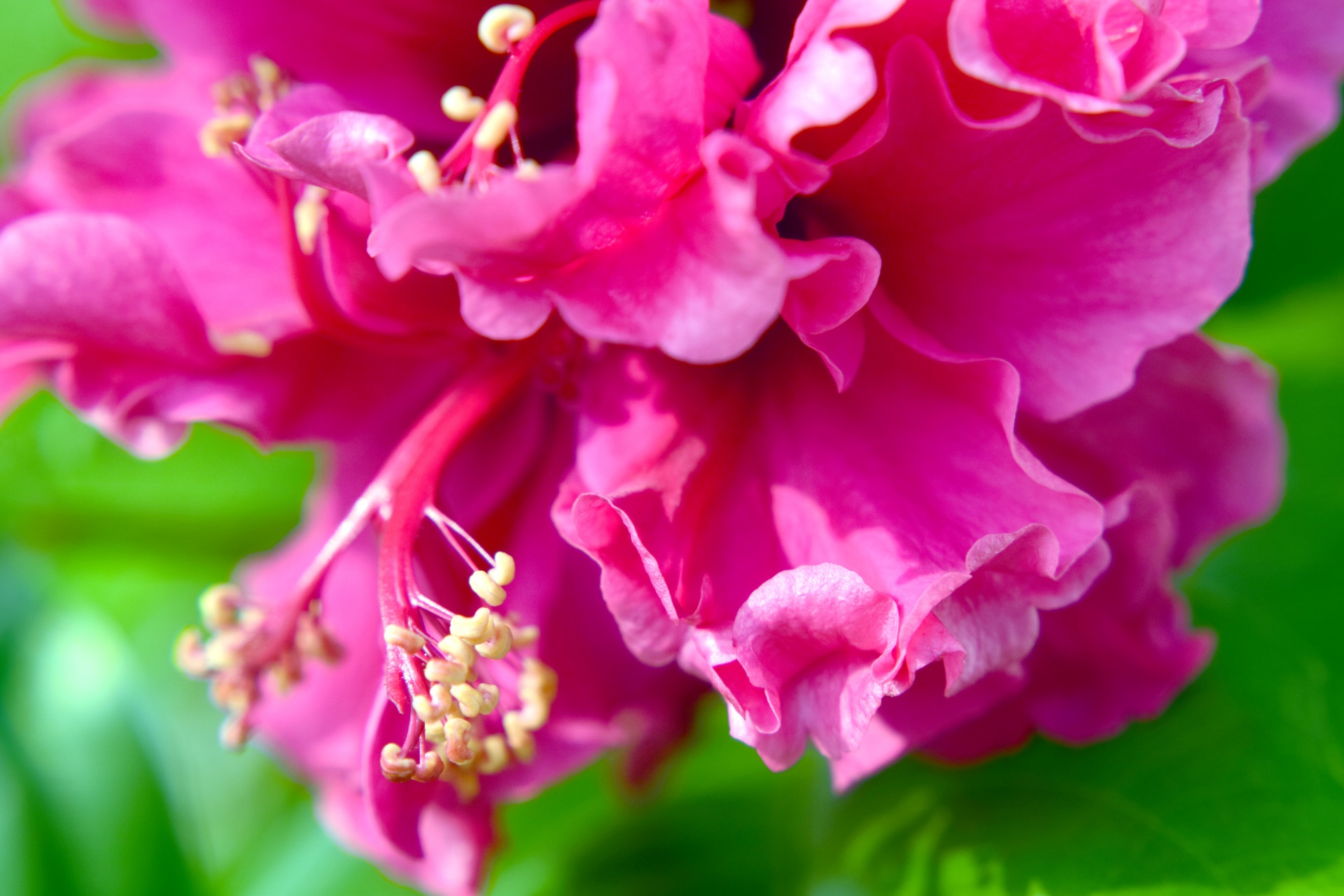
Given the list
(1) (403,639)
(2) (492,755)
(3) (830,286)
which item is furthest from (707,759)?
(3) (830,286)

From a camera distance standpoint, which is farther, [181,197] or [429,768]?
[181,197]

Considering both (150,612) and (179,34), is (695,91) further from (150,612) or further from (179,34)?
(150,612)

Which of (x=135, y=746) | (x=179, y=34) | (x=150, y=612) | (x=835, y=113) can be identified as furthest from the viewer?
(x=150, y=612)

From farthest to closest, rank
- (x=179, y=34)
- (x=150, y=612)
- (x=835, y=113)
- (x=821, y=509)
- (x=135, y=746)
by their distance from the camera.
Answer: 1. (x=150, y=612)
2. (x=135, y=746)
3. (x=179, y=34)
4. (x=821, y=509)
5. (x=835, y=113)

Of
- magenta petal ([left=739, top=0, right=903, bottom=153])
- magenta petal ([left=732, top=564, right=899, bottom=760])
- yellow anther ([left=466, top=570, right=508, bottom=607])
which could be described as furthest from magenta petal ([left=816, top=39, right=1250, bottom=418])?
yellow anther ([left=466, top=570, right=508, bottom=607])

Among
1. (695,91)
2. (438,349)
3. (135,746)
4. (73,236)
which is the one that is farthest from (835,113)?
(135,746)

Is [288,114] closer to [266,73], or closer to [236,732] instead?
[266,73]

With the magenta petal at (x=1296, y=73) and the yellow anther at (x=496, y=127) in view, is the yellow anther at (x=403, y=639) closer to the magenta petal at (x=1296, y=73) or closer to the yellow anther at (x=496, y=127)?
the yellow anther at (x=496, y=127)
